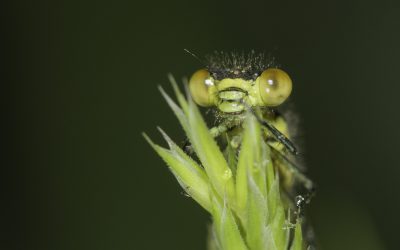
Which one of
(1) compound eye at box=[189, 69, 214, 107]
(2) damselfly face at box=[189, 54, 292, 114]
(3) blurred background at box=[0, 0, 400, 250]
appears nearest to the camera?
(2) damselfly face at box=[189, 54, 292, 114]

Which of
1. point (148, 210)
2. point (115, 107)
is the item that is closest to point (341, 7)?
point (115, 107)

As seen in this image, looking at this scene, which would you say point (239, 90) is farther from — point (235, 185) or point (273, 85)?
point (235, 185)

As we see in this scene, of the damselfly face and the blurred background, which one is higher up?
the blurred background

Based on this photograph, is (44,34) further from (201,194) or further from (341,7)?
(201,194)

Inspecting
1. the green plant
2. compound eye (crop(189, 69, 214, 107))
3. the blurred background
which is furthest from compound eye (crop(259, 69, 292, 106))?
the blurred background

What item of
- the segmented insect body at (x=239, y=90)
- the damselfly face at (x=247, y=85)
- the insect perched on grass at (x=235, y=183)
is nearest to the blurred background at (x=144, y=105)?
the segmented insect body at (x=239, y=90)

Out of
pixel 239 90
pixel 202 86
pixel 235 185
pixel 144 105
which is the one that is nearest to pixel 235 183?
pixel 235 185

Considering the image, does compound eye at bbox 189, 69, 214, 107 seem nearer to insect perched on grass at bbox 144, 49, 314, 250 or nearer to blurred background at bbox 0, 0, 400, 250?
insect perched on grass at bbox 144, 49, 314, 250
